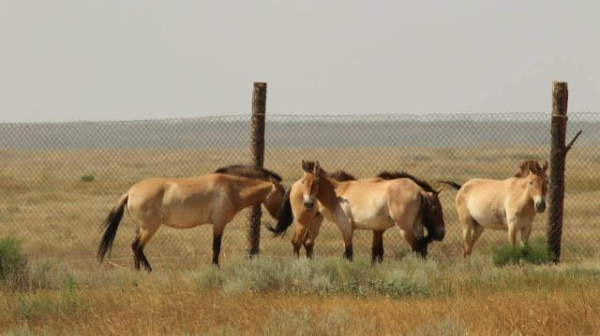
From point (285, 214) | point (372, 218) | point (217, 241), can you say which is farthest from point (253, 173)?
point (372, 218)

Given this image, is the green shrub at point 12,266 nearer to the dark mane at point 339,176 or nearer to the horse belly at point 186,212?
the horse belly at point 186,212

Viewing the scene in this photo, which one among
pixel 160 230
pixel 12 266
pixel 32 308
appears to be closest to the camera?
pixel 32 308

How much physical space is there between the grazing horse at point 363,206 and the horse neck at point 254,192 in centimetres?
32

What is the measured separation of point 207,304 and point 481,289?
303cm

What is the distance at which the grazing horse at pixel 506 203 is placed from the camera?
51.5ft

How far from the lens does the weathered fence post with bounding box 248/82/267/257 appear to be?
16.5 metres

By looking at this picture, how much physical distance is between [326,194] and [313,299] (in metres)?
4.59

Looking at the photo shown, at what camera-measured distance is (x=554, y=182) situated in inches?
623

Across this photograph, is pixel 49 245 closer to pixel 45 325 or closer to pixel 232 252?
pixel 232 252

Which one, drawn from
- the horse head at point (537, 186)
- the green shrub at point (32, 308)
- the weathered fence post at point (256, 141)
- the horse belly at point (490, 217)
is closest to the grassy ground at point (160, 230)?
the weathered fence post at point (256, 141)

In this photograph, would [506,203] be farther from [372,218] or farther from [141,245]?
[141,245]

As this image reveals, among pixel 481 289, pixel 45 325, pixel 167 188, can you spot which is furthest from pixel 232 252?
pixel 45 325

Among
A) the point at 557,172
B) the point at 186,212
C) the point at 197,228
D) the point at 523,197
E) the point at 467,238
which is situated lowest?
the point at 197,228

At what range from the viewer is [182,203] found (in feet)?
53.0
